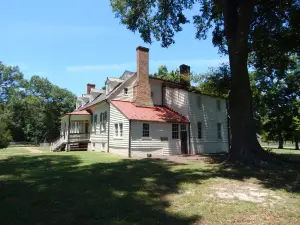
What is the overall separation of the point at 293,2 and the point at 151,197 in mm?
15905

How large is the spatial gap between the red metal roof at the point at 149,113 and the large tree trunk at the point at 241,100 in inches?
283

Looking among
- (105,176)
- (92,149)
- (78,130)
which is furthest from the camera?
(78,130)

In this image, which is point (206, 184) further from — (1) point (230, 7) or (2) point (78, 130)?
(2) point (78, 130)

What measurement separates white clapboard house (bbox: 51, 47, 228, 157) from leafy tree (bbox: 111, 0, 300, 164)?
14.5ft

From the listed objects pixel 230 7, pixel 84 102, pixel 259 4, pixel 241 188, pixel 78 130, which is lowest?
pixel 241 188

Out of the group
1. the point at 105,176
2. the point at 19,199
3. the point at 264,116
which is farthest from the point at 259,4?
the point at 264,116

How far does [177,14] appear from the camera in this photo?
19734mm

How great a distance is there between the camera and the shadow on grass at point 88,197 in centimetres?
564

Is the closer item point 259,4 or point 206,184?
point 206,184

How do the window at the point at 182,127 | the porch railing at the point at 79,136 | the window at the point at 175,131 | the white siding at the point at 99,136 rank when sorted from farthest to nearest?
the porch railing at the point at 79,136
the white siding at the point at 99,136
the window at the point at 182,127
the window at the point at 175,131

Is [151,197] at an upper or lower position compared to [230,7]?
lower

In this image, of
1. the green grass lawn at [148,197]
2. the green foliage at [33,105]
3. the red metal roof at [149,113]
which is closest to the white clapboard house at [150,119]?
the red metal roof at [149,113]

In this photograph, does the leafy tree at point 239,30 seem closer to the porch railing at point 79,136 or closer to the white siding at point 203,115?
the white siding at point 203,115

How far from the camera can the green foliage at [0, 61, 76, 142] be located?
164 feet
